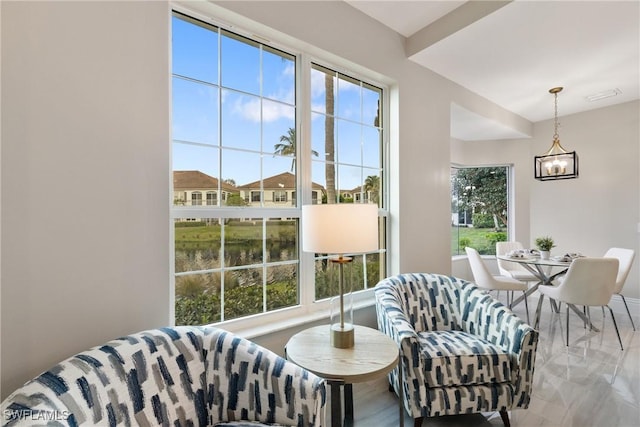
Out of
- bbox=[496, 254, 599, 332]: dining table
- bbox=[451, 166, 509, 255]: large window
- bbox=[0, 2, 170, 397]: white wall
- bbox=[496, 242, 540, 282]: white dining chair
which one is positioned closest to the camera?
bbox=[0, 2, 170, 397]: white wall

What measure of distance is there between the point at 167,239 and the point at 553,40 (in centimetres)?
332

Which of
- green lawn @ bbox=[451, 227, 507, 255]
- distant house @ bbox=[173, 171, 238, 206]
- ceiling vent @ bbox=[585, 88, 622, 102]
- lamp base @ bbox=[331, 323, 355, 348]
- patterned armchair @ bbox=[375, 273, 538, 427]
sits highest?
ceiling vent @ bbox=[585, 88, 622, 102]

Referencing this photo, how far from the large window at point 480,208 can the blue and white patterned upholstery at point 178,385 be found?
4.50m

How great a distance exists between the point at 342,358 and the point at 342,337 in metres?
0.12

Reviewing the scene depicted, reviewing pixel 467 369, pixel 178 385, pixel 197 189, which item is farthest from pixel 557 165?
pixel 178 385

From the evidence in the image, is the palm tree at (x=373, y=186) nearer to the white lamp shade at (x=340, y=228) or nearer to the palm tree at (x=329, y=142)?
the palm tree at (x=329, y=142)

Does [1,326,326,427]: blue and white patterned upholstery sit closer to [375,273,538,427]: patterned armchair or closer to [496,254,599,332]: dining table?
[375,273,538,427]: patterned armchair

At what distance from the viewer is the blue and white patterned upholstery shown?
1002 millimetres

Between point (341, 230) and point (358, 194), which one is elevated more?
point (358, 194)

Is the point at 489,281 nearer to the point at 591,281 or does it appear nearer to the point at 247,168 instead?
the point at 591,281

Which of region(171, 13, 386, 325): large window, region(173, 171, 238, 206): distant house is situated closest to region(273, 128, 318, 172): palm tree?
region(171, 13, 386, 325): large window

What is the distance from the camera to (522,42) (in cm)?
260

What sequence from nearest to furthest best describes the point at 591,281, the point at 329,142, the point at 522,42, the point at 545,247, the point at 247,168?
1. the point at 247,168
2. the point at 329,142
3. the point at 522,42
4. the point at 591,281
5. the point at 545,247

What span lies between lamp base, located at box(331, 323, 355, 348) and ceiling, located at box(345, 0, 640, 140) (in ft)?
7.75
